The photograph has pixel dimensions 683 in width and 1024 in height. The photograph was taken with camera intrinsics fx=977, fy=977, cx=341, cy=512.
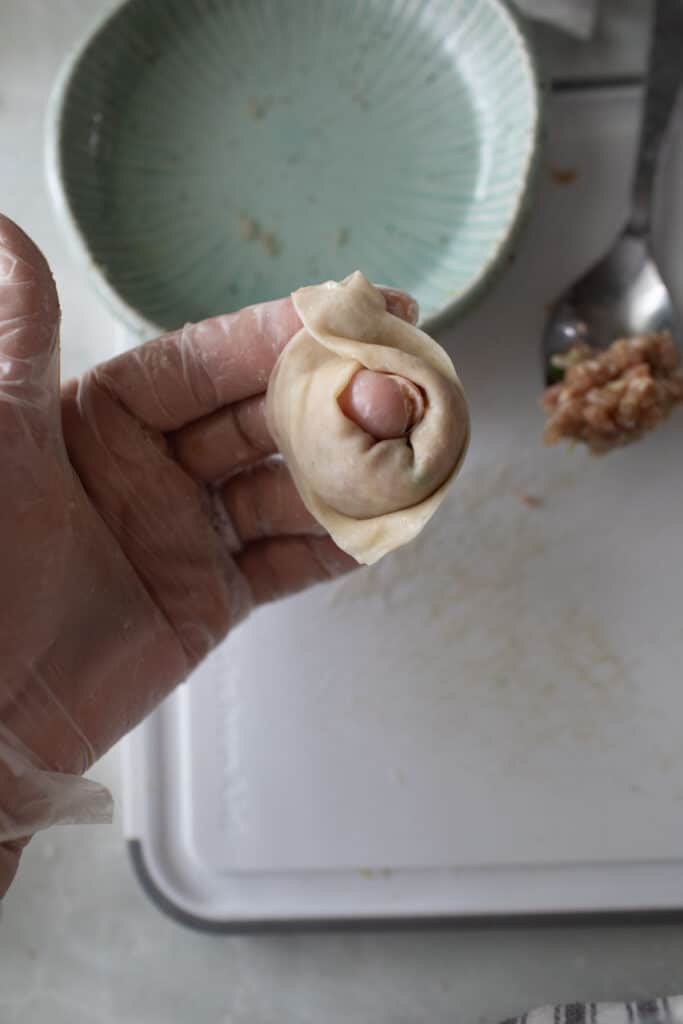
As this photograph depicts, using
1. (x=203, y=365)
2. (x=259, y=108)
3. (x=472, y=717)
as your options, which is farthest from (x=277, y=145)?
(x=472, y=717)

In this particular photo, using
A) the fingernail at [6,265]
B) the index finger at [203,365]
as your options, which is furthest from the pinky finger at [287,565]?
the fingernail at [6,265]

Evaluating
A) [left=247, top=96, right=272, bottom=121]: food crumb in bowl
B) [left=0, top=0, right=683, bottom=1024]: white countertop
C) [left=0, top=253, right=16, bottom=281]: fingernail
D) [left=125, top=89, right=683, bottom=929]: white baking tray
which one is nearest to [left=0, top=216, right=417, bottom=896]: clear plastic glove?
[left=0, top=253, right=16, bottom=281]: fingernail

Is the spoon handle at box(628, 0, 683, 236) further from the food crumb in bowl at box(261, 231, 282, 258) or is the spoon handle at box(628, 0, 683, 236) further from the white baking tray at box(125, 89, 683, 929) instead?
the food crumb in bowl at box(261, 231, 282, 258)

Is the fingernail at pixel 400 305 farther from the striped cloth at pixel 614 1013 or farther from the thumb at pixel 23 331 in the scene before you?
the striped cloth at pixel 614 1013

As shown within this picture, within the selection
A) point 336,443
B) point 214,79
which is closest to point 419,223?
point 214,79

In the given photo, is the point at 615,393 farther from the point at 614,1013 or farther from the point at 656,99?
the point at 614,1013
